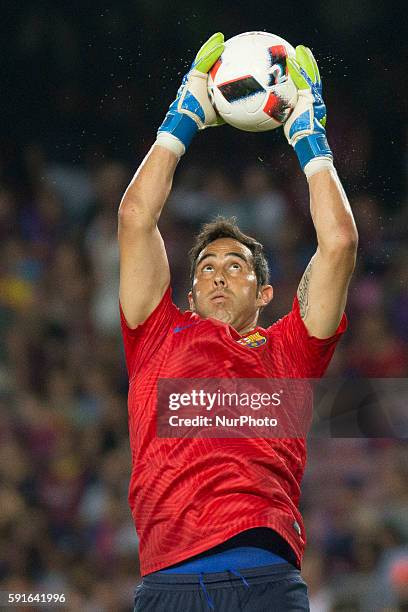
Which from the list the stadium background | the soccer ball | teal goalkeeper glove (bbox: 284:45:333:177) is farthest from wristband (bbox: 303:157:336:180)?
the stadium background

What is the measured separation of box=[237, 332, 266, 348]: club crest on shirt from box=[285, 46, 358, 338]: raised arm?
146 millimetres

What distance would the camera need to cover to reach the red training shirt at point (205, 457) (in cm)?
255

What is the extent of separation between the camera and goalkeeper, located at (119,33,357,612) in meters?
2.53

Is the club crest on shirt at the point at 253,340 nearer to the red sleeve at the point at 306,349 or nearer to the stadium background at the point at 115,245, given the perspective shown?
the red sleeve at the point at 306,349

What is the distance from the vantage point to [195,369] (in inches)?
109

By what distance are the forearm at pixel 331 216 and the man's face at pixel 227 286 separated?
0.38 metres

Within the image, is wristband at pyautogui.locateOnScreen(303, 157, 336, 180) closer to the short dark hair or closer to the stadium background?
the short dark hair

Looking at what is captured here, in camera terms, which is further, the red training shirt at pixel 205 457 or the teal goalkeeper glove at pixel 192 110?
the teal goalkeeper glove at pixel 192 110

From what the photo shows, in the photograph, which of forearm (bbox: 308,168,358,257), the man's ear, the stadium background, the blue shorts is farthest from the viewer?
the stadium background

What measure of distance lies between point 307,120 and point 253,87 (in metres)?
0.22

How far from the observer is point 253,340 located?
9.39ft

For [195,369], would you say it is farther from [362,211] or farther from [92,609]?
[362,211]

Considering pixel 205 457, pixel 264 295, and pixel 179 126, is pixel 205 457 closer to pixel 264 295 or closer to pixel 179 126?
pixel 264 295

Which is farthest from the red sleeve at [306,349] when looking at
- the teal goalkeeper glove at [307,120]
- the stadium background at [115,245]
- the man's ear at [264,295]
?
the stadium background at [115,245]
